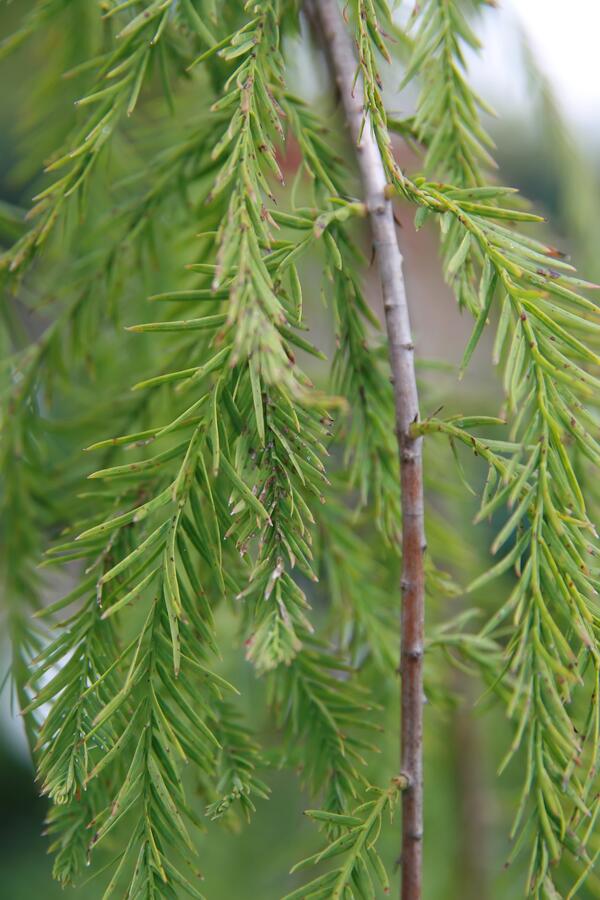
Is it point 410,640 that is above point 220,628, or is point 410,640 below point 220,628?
above

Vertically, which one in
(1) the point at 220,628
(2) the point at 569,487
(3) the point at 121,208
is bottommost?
(1) the point at 220,628

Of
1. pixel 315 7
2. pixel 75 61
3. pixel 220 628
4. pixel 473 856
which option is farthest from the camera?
pixel 473 856

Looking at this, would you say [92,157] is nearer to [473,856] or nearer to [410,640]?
[410,640]

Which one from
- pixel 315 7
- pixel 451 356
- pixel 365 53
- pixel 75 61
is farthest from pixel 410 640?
pixel 451 356

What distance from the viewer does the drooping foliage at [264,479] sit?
1.25 feet

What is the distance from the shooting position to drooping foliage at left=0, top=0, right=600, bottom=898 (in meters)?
0.38

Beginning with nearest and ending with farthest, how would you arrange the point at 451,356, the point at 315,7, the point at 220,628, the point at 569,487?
the point at 569,487 < the point at 315,7 < the point at 220,628 < the point at 451,356

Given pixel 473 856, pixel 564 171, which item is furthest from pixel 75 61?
pixel 473 856

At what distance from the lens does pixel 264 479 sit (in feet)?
1.25

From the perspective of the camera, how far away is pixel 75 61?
718 millimetres

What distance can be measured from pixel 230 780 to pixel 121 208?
0.39 m

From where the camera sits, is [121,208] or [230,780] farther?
[121,208]

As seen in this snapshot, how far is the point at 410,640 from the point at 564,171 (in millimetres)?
655

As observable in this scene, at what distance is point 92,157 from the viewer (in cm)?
47
